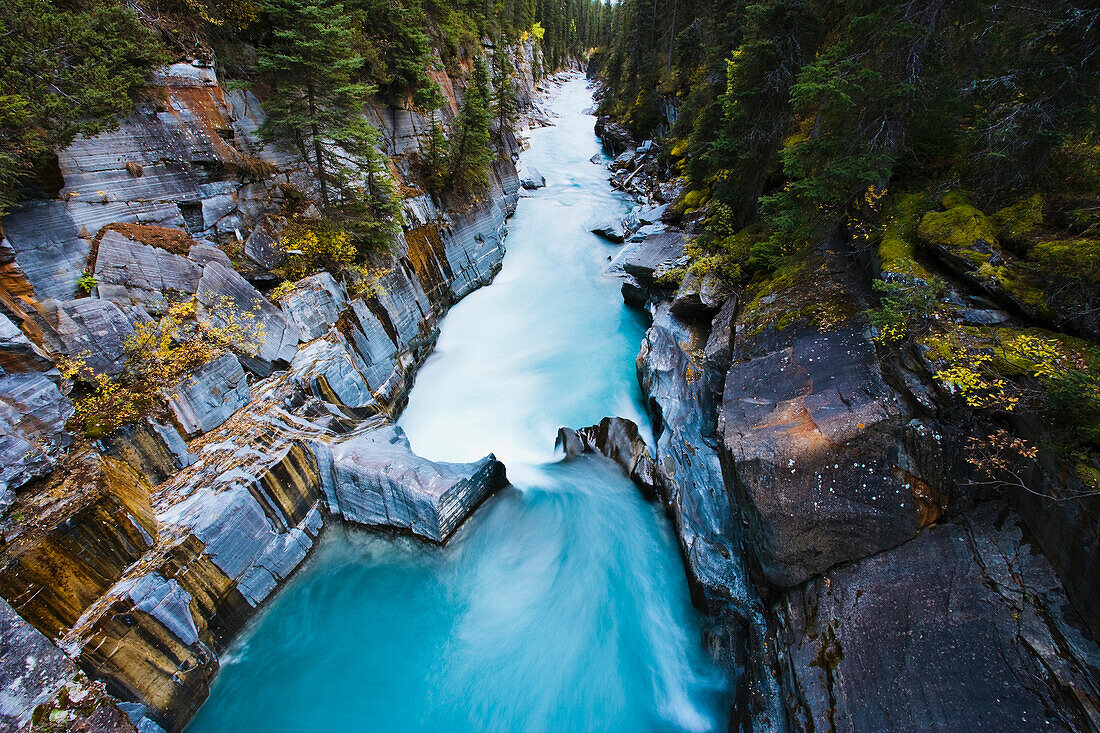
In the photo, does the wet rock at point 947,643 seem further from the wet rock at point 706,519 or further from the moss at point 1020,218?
the moss at point 1020,218

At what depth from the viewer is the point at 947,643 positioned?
4.22 m

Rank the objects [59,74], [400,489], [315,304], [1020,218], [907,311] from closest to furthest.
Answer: [907,311], [1020,218], [59,74], [400,489], [315,304]

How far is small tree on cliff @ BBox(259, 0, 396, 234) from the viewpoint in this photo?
27.1ft

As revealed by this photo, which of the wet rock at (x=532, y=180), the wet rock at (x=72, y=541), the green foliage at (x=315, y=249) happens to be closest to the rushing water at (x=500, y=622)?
the wet rock at (x=72, y=541)

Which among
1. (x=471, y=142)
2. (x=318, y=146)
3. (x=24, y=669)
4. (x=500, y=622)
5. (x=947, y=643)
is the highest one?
(x=318, y=146)

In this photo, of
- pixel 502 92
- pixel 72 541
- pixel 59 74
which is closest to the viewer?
pixel 72 541

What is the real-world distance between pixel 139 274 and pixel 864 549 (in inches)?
490

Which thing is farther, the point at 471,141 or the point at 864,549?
the point at 471,141

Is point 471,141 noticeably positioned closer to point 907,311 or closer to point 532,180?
point 532,180

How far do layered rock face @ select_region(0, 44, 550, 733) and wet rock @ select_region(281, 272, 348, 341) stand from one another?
1.5 inches

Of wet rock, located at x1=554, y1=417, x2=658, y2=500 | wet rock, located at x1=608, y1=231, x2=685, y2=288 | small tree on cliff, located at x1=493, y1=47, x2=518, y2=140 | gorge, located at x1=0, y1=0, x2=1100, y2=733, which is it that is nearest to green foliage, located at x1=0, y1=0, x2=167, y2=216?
gorge, located at x1=0, y1=0, x2=1100, y2=733

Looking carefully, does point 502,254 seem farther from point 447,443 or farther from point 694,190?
point 447,443

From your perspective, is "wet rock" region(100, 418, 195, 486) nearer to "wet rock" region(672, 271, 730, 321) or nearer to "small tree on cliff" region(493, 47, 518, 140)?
"wet rock" region(672, 271, 730, 321)

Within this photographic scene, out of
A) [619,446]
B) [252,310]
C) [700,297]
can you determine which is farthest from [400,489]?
[700,297]
